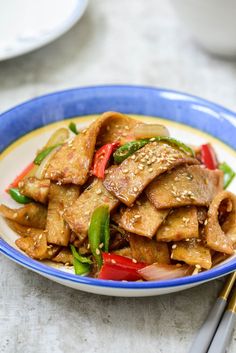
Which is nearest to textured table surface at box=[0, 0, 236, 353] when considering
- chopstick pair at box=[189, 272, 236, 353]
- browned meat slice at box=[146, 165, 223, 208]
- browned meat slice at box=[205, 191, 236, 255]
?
chopstick pair at box=[189, 272, 236, 353]

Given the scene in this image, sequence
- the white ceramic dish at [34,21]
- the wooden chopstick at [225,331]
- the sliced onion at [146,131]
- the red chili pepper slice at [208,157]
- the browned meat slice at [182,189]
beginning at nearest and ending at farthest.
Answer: the wooden chopstick at [225,331], the browned meat slice at [182,189], the sliced onion at [146,131], the red chili pepper slice at [208,157], the white ceramic dish at [34,21]

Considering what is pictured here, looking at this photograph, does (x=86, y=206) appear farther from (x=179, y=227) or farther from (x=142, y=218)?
(x=179, y=227)

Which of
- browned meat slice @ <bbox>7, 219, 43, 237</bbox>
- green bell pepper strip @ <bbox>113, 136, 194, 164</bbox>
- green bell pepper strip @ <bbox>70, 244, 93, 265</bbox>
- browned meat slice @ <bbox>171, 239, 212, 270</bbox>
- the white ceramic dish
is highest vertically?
the white ceramic dish

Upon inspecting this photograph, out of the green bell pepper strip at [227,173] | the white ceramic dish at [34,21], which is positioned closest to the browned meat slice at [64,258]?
the green bell pepper strip at [227,173]

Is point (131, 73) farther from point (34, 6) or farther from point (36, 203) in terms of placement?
point (36, 203)

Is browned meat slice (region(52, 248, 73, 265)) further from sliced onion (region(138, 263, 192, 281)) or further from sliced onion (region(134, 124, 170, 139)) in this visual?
sliced onion (region(134, 124, 170, 139))

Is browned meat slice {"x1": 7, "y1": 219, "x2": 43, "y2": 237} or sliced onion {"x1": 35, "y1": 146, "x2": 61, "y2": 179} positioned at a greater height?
sliced onion {"x1": 35, "y1": 146, "x2": 61, "y2": 179}

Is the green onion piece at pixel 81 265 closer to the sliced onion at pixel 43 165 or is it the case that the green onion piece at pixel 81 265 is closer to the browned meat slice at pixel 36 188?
the browned meat slice at pixel 36 188

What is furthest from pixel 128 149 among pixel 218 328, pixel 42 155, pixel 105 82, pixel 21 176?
pixel 105 82
